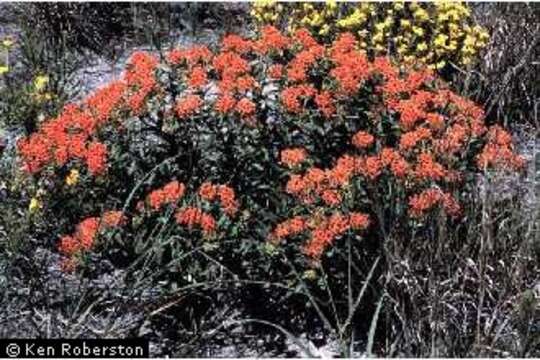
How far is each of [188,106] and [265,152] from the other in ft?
1.27

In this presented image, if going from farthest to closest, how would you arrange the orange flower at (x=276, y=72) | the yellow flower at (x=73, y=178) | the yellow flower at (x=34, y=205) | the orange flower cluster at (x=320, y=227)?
1. the yellow flower at (x=34, y=205)
2. the orange flower at (x=276, y=72)
3. the yellow flower at (x=73, y=178)
4. the orange flower cluster at (x=320, y=227)

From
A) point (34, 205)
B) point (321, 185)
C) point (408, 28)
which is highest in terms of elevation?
point (408, 28)

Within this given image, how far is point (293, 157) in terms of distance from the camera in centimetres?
402

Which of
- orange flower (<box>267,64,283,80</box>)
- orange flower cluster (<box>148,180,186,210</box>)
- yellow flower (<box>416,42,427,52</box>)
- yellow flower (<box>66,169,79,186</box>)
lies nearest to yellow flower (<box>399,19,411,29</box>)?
yellow flower (<box>416,42,427,52</box>)

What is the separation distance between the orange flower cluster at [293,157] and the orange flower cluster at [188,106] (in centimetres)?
42

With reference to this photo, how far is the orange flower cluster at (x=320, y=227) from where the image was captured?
3771mm

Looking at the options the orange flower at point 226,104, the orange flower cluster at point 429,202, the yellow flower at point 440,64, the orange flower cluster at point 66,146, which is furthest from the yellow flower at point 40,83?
the orange flower cluster at point 429,202

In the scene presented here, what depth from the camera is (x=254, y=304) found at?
4.33 meters

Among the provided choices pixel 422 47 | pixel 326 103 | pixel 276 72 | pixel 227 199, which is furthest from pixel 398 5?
pixel 227 199

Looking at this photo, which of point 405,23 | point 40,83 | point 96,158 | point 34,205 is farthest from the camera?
point 405,23

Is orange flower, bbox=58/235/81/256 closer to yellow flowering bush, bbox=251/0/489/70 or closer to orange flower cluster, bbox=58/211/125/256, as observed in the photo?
orange flower cluster, bbox=58/211/125/256

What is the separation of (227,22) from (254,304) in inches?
131

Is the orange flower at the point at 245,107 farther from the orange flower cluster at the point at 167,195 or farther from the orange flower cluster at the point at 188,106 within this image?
the orange flower cluster at the point at 167,195

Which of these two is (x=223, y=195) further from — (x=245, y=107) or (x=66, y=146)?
(x=66, y=146)
